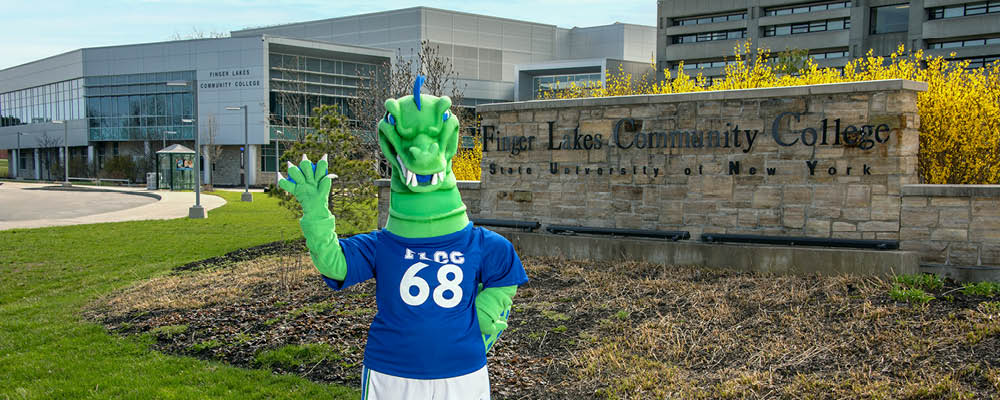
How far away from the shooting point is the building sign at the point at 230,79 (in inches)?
2137

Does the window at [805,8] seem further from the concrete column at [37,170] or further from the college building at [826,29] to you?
the concrete column at [37,170]

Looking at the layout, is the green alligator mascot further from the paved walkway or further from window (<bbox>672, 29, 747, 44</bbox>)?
window (<bbox>672, 29, 747, 44</bbox>)

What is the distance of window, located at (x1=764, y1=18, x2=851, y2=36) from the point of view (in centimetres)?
5444

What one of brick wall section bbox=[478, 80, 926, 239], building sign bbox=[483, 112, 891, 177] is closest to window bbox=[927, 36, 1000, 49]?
brick wall section bbox=[478, 80, 926, 239]

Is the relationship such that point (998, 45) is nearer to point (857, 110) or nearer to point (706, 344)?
point (857, 110)

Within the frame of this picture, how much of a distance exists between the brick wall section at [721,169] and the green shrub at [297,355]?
15.6 feet

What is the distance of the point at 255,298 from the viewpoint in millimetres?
8789

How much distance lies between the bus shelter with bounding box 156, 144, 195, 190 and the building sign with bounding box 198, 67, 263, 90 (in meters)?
10.8

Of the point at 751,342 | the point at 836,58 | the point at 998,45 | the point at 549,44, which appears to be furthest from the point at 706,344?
the point at 549,44

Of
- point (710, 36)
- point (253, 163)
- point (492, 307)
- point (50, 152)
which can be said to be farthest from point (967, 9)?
point (50, 152)

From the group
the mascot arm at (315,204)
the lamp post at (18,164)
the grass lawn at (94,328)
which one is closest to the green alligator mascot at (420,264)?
the mascot arm at (315,204)

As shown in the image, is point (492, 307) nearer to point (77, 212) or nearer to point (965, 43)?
point (77, 212)

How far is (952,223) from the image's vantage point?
7844mm

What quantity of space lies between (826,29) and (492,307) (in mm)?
58982
